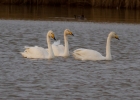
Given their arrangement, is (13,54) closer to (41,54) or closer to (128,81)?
(41,54)

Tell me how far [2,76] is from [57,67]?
2.15 metres

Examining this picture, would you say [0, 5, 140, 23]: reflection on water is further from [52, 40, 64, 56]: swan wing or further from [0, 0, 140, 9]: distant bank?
[52, 40, 64, 56]: swan wing

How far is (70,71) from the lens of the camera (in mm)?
13359

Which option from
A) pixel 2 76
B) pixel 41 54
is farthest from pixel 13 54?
pixel 2 76

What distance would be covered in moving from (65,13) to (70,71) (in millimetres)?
23205

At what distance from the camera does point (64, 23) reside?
30.2 metres

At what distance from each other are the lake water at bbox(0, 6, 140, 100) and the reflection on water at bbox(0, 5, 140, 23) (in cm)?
720

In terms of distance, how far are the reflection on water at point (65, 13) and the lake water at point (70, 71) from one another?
7.20m

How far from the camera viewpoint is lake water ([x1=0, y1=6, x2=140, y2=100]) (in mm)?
10531

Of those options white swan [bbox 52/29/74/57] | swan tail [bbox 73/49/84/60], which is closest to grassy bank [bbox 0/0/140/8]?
white swan [bbox 52/29/74/57]

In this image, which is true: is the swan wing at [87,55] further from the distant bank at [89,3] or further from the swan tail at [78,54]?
the distant bank at [89,3]

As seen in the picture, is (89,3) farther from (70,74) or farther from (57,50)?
(70,74)

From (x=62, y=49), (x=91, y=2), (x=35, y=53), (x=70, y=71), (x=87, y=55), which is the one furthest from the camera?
(x=91, y=2)

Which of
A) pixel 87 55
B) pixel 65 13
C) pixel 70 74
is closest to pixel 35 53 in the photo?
pixel 87 55
